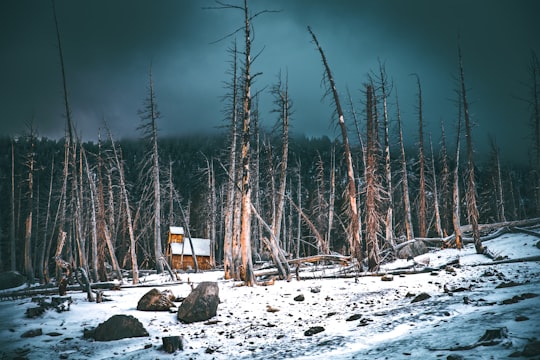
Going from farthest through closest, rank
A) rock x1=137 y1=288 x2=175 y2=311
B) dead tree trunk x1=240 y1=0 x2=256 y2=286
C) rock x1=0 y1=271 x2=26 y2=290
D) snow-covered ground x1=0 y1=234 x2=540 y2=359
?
rock x1=0 y1=271 x2=26 y2=290, dead tree trunk x1=240 y1=0 x2=256 y2=286, rock x1=137 y1=288 x2=175 y2=311, snow-covered ground x1=0 y1=234 x2=540 y2=359

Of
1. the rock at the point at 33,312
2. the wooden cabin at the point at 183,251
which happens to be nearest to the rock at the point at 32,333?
the rock at the point at 33,312

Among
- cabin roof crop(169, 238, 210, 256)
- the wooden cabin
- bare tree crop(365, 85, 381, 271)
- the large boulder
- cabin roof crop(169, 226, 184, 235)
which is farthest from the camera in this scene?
cabin roof crop(169, 226, 184, 235)

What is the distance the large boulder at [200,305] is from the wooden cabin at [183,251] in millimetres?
29769

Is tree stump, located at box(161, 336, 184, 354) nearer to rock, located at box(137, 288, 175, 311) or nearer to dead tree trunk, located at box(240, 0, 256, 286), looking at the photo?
rock, located at box(137, 288, 175, 311)

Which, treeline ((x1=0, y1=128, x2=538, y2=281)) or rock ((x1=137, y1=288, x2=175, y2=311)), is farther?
treeline ((x1=0, y1=128, x2=538, y2=281))

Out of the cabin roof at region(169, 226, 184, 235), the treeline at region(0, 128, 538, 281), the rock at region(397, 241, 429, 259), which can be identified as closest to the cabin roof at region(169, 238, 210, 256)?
the cabin roof at region(169, 226, 184, 235)

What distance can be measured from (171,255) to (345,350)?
115 ft

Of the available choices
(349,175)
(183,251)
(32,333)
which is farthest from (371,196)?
(183,251)

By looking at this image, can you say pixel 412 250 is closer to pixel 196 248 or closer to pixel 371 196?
pixel 371 196

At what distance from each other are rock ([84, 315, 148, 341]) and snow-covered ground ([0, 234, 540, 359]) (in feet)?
0.58

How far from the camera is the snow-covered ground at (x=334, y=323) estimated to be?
160 inches

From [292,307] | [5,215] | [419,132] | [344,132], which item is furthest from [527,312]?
[5,215]

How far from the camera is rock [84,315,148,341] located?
655 cm

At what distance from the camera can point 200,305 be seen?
313 inches
